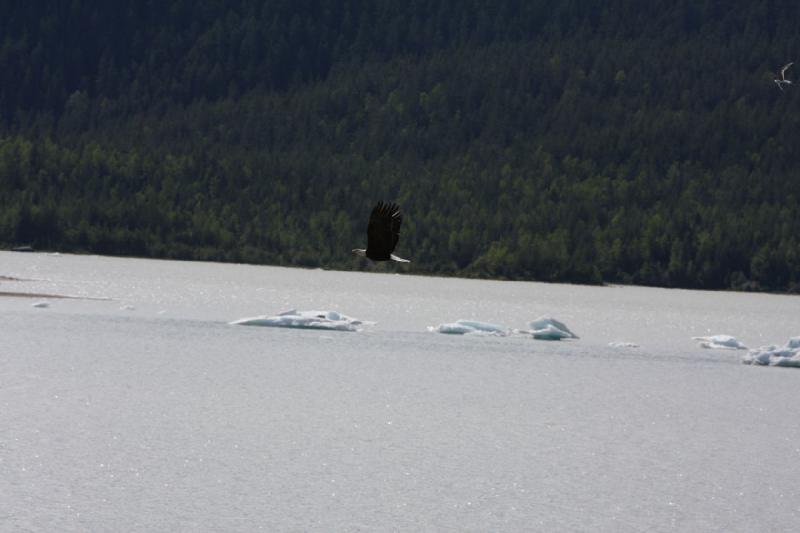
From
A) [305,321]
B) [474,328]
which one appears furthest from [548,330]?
[305,321]

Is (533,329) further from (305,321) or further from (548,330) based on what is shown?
(305,321)

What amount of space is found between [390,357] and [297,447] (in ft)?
119

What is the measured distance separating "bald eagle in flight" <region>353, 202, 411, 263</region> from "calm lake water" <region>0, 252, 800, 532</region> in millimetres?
10287

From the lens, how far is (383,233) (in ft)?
91.6

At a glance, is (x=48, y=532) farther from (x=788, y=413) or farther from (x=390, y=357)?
(x=390, y=357)

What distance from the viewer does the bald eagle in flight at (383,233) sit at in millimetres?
27047

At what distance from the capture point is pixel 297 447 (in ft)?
156

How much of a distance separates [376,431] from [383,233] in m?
25.2

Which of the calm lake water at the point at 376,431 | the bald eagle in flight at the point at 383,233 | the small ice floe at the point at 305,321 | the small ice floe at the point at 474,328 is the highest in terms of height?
the bald eagle in flight at the point at 383,233

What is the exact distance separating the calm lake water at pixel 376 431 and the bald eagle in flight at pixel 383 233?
405 inches

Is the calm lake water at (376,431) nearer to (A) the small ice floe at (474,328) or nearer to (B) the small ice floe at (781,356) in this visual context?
(B) the small ice floe at (781,356)

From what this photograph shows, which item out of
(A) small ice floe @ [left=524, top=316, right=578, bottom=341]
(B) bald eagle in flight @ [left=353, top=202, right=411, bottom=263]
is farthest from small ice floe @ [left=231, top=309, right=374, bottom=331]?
(B) bald eagle in flight @ [left=353, top=202, right=411, bottom=263]

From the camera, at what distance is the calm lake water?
37.5 meters

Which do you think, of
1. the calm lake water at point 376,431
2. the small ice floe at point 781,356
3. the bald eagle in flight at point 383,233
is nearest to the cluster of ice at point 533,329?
the calm lake water at point 376,431
